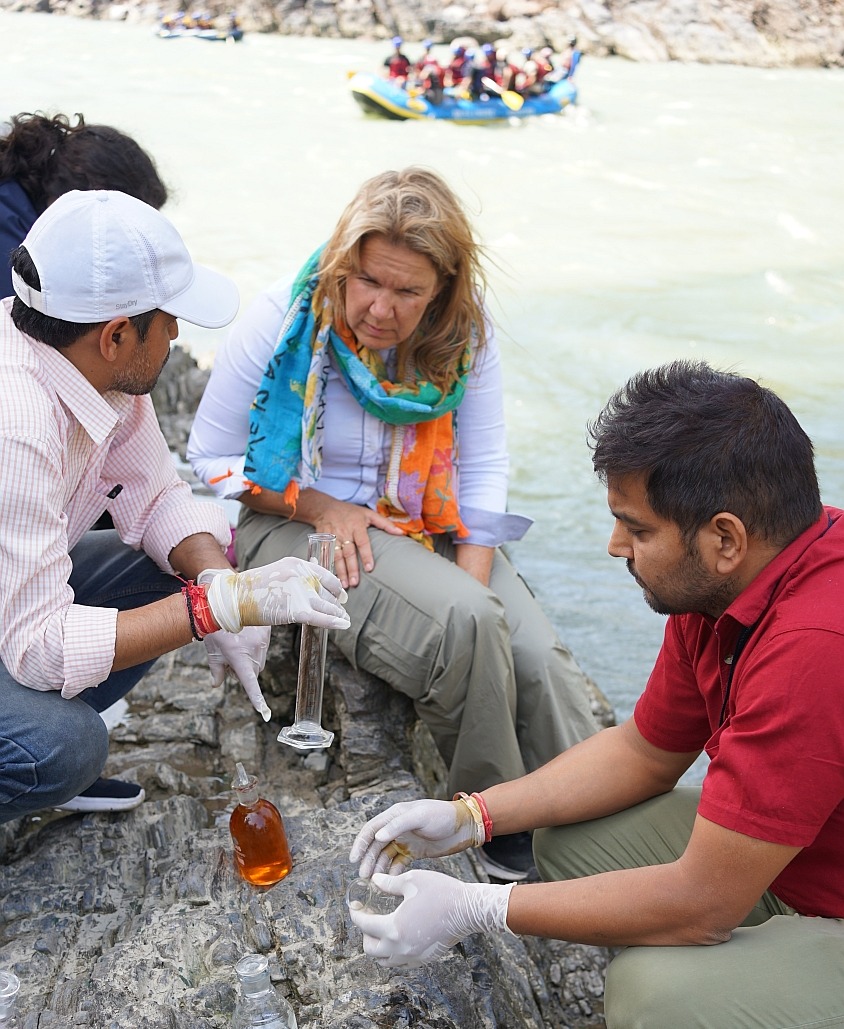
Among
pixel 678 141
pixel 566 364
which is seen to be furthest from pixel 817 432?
pixel 678 141

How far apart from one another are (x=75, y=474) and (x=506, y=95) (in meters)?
18.7

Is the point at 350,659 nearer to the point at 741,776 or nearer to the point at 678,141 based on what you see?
the point at 741,776

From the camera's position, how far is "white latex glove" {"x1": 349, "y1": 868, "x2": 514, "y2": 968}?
1.79 m

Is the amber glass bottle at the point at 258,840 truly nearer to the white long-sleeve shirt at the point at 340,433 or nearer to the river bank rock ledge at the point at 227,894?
the river bank rock ledge at the point at 227,894

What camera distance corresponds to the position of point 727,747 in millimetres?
1585

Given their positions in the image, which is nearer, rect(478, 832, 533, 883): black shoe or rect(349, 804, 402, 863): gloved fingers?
rect(349, 804, 402, 863): gloved fingers

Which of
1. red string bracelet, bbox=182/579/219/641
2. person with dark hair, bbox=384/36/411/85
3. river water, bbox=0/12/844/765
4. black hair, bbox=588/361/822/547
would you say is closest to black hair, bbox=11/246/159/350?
red string bracelet, bbox=182/579/219/641

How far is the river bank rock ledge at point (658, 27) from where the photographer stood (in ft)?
86.9

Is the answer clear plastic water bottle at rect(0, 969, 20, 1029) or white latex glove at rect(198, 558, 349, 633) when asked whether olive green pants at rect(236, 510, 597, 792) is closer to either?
white latex glove at rect(198, 558, 349, 633)

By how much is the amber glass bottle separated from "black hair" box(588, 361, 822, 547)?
1066mm

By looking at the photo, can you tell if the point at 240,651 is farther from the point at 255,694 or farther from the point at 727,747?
the point at 727,747

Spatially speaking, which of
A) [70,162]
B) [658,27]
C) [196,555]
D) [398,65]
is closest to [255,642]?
[196,555]

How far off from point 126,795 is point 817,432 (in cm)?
606

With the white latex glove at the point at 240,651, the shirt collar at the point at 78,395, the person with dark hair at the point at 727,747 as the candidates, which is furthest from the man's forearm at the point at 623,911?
the shirt collar at the point at 78,395
